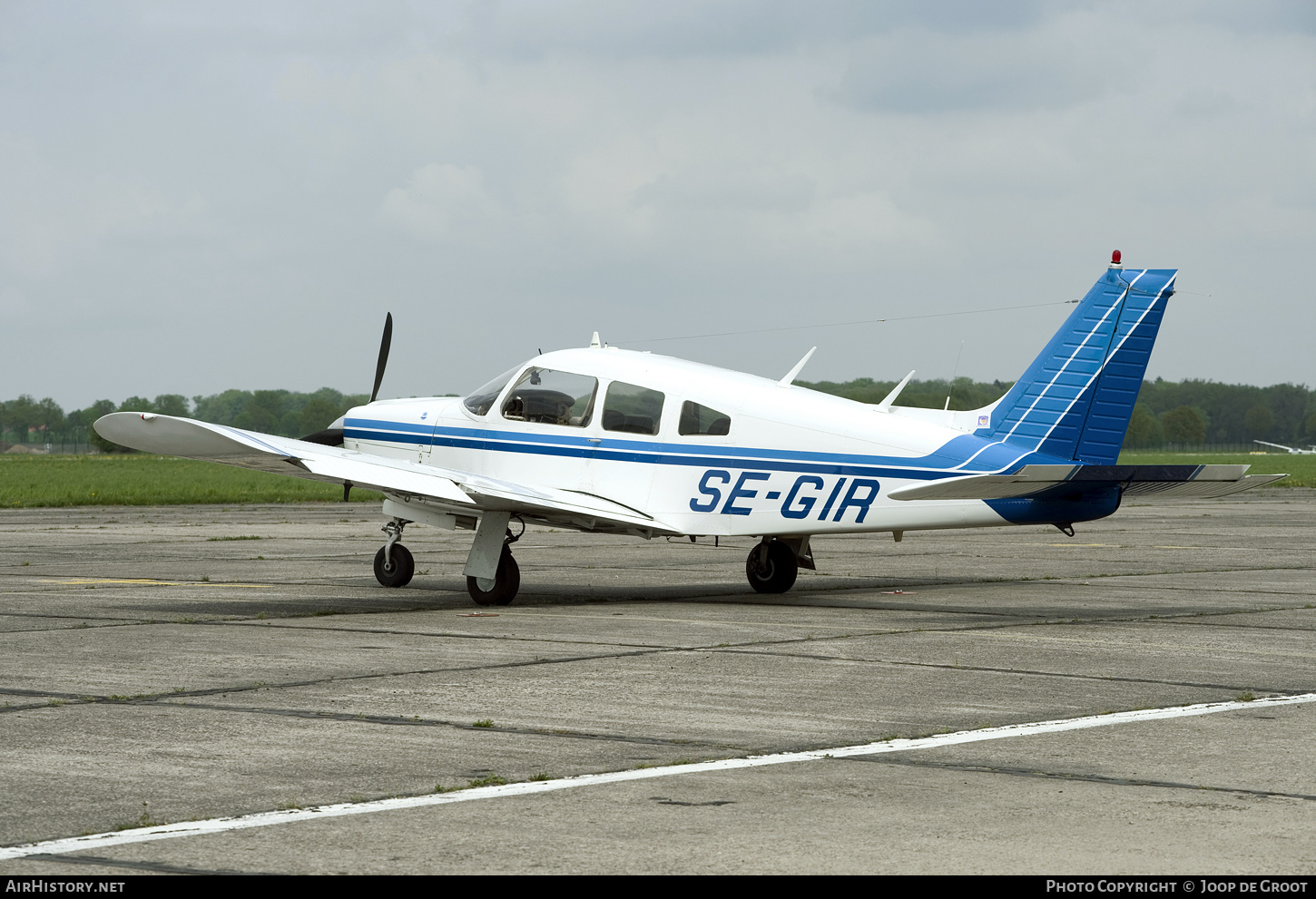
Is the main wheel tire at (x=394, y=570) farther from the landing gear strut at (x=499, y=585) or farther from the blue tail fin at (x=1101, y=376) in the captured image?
the blue tail fin at (x=1101, y=376)

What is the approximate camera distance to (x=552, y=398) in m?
15.8

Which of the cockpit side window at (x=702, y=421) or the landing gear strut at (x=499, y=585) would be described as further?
the cockpit side window at (x=702, y=421)

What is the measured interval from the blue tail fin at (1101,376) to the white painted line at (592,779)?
18.2ft

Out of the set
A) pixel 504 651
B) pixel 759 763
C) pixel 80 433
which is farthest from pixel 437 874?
pixel 80 433

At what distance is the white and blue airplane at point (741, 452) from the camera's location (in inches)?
546

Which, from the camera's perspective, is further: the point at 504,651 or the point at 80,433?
the point at 80,433

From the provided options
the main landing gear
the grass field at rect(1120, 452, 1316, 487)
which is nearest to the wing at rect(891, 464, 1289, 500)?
the main landing gear

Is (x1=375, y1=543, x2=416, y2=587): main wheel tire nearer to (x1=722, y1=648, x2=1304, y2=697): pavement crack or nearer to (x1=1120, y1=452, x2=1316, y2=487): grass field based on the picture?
(x1=722, y1=648, x2=1304, y2=697): pavement crack

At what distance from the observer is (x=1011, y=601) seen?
1534cm

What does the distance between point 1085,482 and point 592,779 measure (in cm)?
745

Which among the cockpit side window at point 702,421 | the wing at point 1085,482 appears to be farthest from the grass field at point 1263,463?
the wing at point 1085,482

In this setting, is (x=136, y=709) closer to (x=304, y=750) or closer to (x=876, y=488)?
(x=304, y=750)

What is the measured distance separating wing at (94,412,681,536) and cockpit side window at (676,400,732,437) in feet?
3.32
